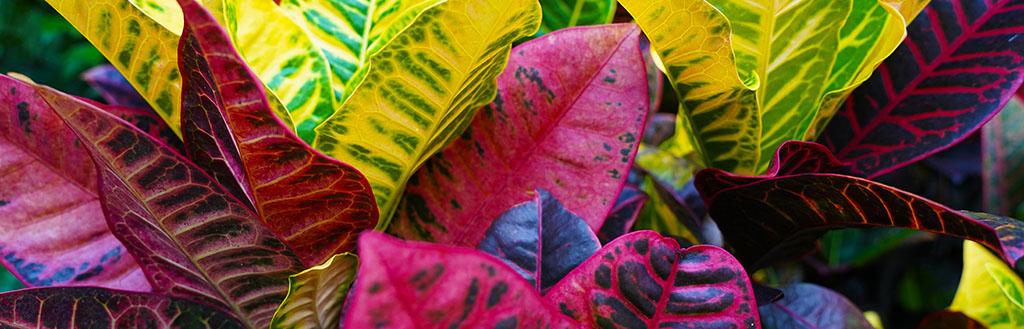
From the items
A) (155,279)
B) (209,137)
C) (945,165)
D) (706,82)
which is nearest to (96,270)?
(155,279)

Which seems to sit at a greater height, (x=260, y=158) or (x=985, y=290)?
(x=260, y=158)

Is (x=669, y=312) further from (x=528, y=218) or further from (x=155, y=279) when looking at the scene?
(x=155, y=279)

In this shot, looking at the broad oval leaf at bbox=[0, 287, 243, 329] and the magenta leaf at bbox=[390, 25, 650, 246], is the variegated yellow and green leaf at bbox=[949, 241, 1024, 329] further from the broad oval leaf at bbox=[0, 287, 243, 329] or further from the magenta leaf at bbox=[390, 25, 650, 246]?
the broad oval leaf at bbox=[0, 287, 243, 329]

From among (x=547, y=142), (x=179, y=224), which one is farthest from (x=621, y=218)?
(x=179, y=224)

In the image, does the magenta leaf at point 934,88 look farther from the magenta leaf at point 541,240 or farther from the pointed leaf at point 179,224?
the pointed leaf at point 179,224

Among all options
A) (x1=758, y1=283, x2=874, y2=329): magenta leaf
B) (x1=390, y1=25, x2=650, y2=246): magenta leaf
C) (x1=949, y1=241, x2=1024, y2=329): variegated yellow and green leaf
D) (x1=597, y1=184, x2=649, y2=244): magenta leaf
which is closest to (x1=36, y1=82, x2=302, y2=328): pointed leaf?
(x1=390, y1=25, x2=650, y2=246): magenta leaf

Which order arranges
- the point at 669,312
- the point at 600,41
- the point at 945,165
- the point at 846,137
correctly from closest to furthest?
1. the point at 669,312
2. the point at 600,41
3. the point at 846,137
4. the point at 945,165

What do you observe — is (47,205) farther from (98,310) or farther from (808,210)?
(808,210)
